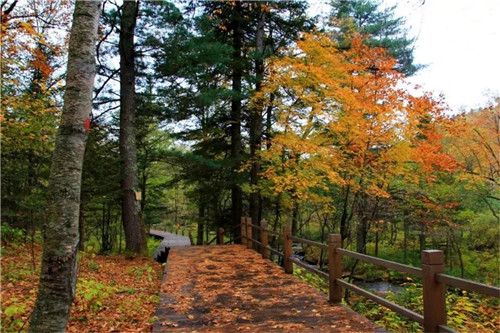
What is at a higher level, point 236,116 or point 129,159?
point 236,116

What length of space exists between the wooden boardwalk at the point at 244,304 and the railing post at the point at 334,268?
0.16 m

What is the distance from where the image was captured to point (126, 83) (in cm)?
977

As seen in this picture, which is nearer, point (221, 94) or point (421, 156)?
point (221, 94)

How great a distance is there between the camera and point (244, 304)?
4848mm

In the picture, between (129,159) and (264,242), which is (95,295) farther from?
(129,159)

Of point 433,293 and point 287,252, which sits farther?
point 287,252

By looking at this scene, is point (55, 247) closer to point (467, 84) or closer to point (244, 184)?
point (244, 184)

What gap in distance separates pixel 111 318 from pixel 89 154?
6.04m

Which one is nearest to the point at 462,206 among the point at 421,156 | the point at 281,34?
the point at 421,156

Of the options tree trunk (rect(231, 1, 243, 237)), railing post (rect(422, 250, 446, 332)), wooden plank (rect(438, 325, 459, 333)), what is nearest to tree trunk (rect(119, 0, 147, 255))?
tree trunk (rect(231, 1, 243, 237))

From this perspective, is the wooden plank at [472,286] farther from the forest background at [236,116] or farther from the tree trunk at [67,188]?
the forest background at [236,116]

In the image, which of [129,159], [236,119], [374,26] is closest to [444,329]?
[129,159]

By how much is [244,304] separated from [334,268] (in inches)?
56.9

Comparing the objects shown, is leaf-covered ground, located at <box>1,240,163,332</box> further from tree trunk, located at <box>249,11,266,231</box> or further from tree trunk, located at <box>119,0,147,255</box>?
tree trunk, located at <box>249,11,266,231</box>
